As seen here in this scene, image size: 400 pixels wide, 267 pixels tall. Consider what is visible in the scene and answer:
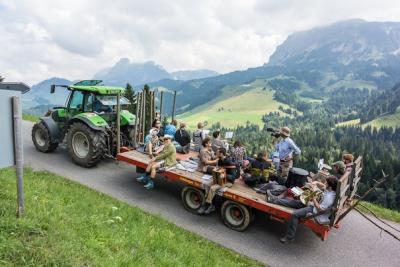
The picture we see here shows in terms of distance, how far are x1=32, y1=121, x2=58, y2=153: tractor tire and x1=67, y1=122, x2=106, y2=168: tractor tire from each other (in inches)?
57.7

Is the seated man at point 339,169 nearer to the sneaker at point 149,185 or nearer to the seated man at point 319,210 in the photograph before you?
the seated man at point 319,210

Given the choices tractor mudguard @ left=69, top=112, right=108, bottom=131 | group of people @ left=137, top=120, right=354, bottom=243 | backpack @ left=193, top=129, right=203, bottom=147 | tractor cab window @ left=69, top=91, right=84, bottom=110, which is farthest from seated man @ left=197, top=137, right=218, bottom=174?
tractor cab window @ left=69, top=91, right=84, bottom=110

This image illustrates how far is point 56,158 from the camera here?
1309cm

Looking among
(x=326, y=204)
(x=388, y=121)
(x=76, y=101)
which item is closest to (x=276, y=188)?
(x=326, y=204)

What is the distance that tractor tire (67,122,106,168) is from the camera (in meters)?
11.8

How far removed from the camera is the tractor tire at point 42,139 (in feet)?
43.7

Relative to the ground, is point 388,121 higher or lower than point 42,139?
lower

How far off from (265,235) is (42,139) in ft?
32.6

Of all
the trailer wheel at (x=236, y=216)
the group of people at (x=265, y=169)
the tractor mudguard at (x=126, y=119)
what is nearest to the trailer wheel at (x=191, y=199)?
the group of people at (x=265, y=169)

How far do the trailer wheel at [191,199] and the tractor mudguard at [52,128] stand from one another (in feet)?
21.8

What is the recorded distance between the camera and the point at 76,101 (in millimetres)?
13133

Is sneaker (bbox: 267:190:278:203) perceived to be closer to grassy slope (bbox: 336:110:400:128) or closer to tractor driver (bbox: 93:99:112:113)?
tractor driver (bbox: 93:99:112:113)

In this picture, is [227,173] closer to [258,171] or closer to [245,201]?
[258,171]

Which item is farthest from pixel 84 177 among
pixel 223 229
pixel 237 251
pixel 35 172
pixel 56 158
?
pixel 237 251
